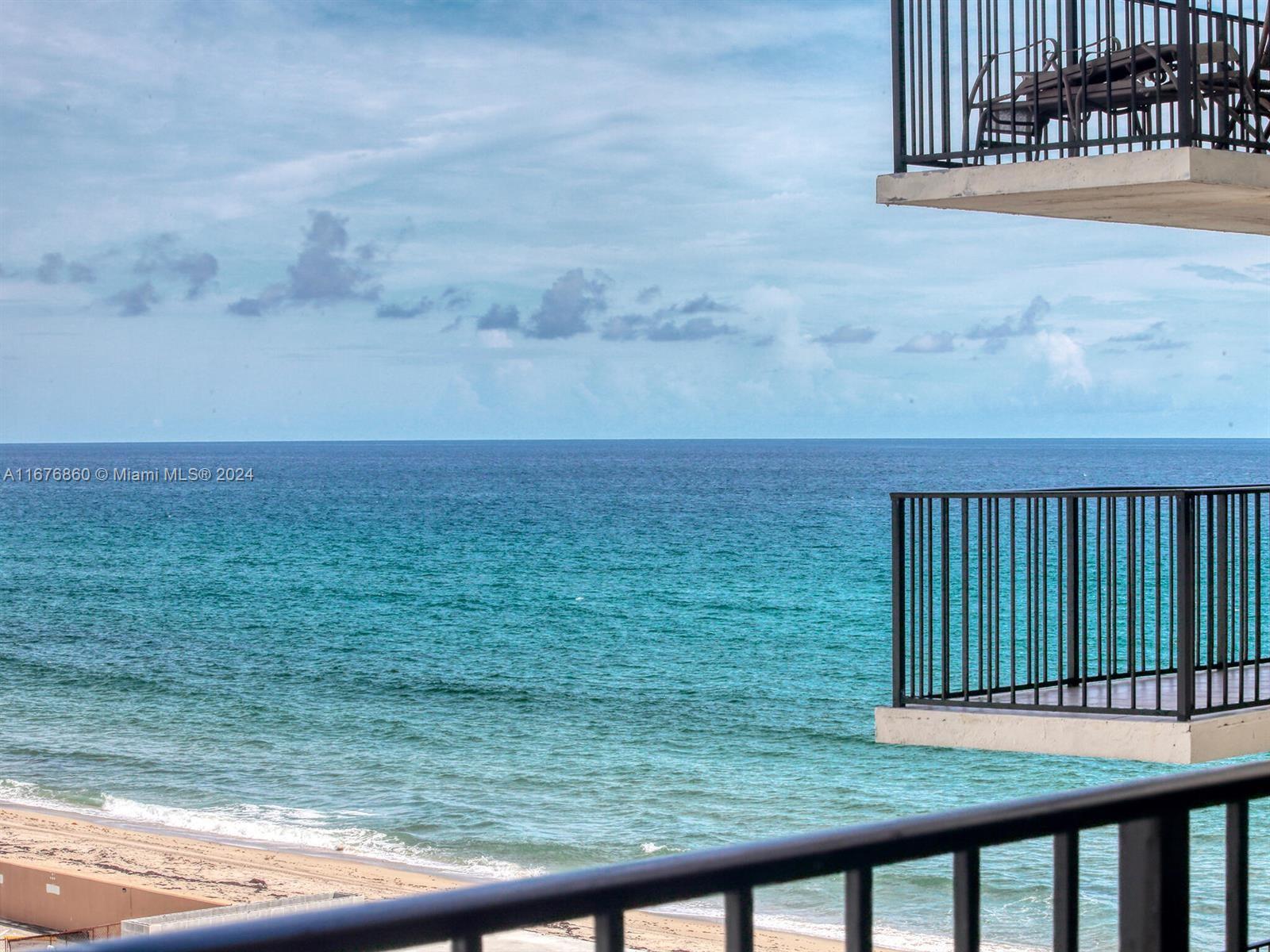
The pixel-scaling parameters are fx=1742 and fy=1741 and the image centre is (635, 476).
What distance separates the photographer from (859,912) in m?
2.13

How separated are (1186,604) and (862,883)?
8.74m

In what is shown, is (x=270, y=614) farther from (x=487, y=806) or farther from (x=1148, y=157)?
(x=1148, y=157)

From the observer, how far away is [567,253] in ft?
505

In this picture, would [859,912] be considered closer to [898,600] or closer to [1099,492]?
[1099,492]

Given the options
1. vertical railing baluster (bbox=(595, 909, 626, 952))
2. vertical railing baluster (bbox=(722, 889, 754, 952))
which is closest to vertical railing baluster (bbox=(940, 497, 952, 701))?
vertical railing baluster (bbox=(722, 889, 754, 952))

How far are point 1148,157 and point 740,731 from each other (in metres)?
45.1

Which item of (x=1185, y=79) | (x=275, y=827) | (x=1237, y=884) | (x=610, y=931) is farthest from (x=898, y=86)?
(x=275, y=827)

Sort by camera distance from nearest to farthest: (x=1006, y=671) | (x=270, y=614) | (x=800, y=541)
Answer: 1. (x=1006, y=671)
2. (x=270, y=614)
3. (x=800, y=541)

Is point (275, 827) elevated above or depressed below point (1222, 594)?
below

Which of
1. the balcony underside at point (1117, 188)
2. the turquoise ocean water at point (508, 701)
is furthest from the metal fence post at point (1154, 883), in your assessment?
the turquoise ocean water at point (508, 701)

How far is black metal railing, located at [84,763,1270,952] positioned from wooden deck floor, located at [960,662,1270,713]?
7.82 metres

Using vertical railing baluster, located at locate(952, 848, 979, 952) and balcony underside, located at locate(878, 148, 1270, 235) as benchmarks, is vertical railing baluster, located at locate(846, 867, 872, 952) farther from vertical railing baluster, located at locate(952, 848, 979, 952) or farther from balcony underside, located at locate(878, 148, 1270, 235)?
balcony underside, located at locate(878, 148, 1270, 235)

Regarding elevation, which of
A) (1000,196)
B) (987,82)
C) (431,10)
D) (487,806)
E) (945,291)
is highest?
(431,10)

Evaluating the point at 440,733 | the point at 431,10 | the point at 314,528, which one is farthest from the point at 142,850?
the point at 431,10
